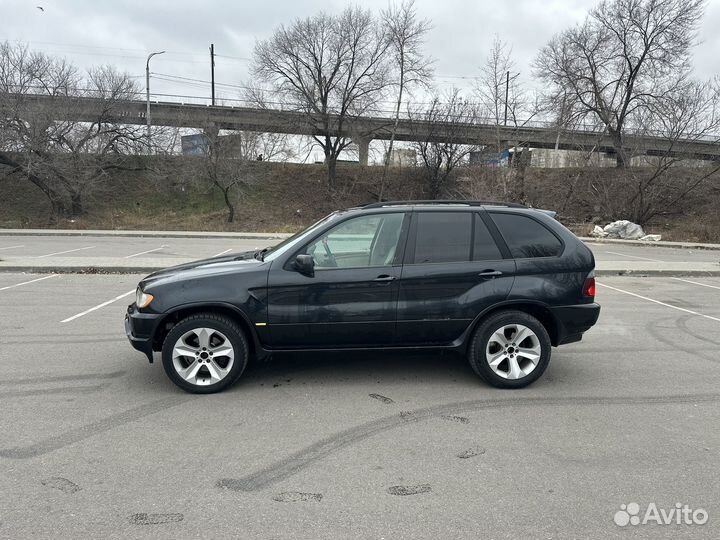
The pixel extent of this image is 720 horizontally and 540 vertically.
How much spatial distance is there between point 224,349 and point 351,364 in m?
1.48

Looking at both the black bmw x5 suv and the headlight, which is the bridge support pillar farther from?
the headlight

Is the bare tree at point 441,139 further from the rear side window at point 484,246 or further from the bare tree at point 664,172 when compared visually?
the rear side window at point 484,246

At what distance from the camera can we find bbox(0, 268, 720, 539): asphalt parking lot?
2879 millimetres

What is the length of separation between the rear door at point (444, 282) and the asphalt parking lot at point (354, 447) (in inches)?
23.9

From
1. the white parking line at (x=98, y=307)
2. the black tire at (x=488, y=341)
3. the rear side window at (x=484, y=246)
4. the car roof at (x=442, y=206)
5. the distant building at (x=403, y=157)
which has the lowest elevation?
the white parking line at (x=98, y=307)

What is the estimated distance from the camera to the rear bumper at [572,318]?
4969mm

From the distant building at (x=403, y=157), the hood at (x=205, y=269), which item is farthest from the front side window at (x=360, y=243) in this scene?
the distant building at (x=403, y=157)

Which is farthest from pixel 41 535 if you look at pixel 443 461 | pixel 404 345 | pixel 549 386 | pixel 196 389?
pixel 549 386

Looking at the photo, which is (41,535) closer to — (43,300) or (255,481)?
(255,481)

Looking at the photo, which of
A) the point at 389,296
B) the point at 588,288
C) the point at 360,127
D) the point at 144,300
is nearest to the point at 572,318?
the point at 588,288

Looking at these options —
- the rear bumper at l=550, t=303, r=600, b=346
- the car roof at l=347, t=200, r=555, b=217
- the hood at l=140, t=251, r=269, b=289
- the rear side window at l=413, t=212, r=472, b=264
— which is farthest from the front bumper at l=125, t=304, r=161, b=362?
the rear bumper at l=550, t=303, r=600, b=346

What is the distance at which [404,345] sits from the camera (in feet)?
16.0

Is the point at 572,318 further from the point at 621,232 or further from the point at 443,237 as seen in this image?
the point at 621,232

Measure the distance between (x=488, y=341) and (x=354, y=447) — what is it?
181 cm
